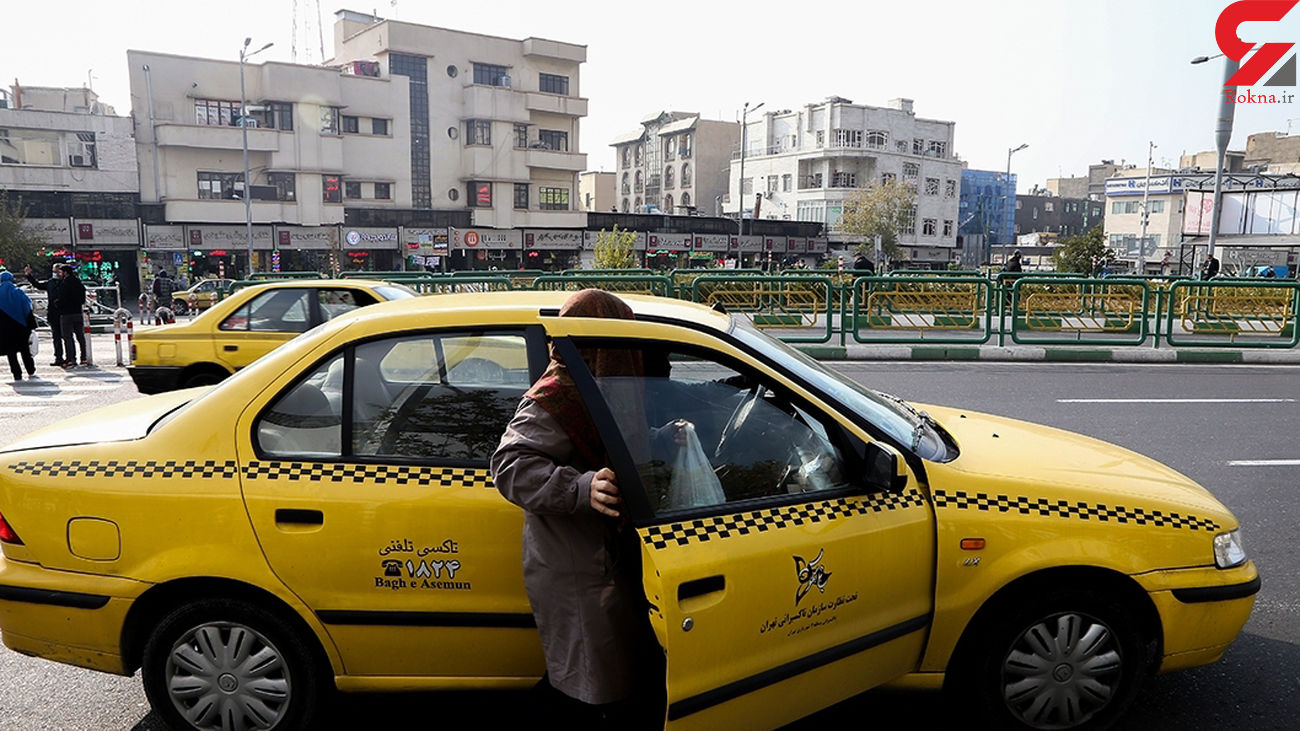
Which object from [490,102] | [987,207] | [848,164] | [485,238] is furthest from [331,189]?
[987,207]

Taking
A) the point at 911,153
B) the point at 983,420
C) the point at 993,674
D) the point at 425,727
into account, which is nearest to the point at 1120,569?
the point at 993,674

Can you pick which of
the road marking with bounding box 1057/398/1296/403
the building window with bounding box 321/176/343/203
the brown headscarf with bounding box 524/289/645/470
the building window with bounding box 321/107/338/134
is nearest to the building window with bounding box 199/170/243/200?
the building window with bounding box 321/176/343/203

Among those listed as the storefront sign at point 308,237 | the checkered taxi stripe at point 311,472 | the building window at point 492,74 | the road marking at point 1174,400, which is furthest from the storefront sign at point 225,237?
the checkered taxi stripe at point 311,472

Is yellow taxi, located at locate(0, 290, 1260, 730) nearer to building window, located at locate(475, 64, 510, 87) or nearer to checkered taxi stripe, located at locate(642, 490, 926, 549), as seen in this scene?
checkered taxi stripe, located at locate(642, 490, 926, 549)

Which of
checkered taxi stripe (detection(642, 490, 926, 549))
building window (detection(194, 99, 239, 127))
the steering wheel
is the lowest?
checkered taxi stripe (detection(642, 490, 926, 549))

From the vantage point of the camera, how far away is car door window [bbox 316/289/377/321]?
9.09m

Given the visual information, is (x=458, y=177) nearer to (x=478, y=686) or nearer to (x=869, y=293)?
(x=869, y=293)

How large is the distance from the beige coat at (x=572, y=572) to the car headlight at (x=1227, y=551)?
2.18 m

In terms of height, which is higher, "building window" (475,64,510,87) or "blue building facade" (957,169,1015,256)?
"building window" (475,64,510,87)

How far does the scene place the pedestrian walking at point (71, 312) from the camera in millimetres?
13547

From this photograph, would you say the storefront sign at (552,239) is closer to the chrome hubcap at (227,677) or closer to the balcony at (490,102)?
the balcony at (490,102)

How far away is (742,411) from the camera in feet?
10.3

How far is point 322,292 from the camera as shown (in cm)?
915

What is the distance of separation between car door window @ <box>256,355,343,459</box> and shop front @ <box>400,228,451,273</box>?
1936 inches
